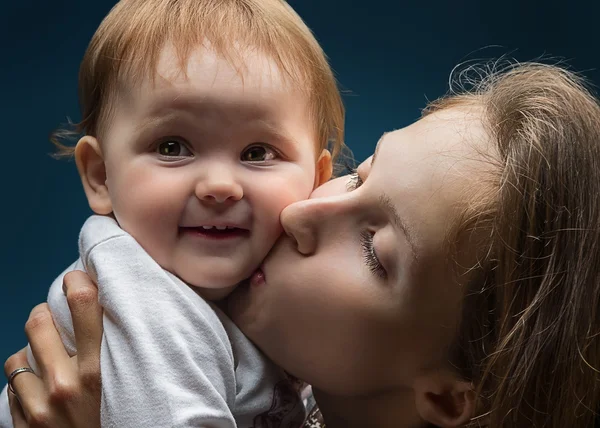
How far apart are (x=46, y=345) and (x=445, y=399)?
24.2 inches

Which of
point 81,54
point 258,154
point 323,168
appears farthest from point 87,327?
point 81,54

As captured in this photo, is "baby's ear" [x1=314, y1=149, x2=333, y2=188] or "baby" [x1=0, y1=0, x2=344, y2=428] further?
"baby's ear" [x1=314, y1=149, x2=333, y2=188]

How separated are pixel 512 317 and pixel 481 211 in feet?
0.45

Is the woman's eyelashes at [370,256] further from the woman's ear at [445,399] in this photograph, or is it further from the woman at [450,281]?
the woman's ear at [445,399]

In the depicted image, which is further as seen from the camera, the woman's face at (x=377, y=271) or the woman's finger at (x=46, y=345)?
the woman's finger at (x=46, y=345)

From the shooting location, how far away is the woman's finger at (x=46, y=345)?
3.86ft

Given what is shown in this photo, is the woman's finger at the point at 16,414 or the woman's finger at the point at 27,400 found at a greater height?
the woman's finger at the point at 27,400

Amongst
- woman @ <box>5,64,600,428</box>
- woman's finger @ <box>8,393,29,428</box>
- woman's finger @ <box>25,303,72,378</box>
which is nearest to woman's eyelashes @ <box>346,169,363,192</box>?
woman @ <box>5,64,600,428</box>

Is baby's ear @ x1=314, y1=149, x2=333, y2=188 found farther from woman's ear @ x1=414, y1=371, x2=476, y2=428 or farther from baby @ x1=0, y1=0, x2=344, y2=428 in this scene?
woman's ear @ x1=414, y1=371, x2=476, y2=428

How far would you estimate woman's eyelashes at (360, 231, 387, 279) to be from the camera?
1036mm

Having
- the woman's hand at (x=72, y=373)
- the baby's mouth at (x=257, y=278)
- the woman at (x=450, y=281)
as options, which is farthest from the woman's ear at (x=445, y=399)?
the woman's hand at (x=72, y=373)

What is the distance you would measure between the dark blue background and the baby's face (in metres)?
1.10

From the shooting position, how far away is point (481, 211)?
0.97 meters

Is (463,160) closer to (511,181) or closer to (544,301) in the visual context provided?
(511,181)
